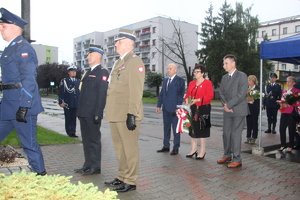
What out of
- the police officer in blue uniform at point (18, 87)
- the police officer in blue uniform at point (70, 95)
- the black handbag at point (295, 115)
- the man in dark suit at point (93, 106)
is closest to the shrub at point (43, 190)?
the police officer in blue uniform at point (18, 87)

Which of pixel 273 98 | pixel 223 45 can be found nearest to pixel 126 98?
pixel 273 98

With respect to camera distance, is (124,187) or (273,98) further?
(273,98)

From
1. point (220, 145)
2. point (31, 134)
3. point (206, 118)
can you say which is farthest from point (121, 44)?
point (220, 145)

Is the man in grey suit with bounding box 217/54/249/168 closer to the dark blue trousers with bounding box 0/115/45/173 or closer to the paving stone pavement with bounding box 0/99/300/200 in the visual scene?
the paving stone pavement with bounding box 0/99/300/200

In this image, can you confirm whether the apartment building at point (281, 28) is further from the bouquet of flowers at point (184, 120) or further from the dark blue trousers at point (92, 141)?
the dark blue trousers at point (92, 141)

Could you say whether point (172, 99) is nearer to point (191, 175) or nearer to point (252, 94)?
point (191, 175)

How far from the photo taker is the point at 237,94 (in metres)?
5.79

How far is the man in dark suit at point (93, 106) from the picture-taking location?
4895mm

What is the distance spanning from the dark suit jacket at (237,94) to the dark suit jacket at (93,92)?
2.45 m

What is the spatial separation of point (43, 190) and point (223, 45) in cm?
4625

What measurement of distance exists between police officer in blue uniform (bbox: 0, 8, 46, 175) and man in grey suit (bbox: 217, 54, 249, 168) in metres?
3.54

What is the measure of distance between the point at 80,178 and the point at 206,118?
114 inches

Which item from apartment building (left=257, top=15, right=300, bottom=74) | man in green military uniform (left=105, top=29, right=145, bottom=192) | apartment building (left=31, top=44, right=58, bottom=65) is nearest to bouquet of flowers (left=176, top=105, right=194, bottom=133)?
man in green military uniform (left=105, top=29, right=145, bottom=192)

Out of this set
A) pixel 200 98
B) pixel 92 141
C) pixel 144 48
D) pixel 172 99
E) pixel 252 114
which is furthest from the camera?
pixel 144 48
